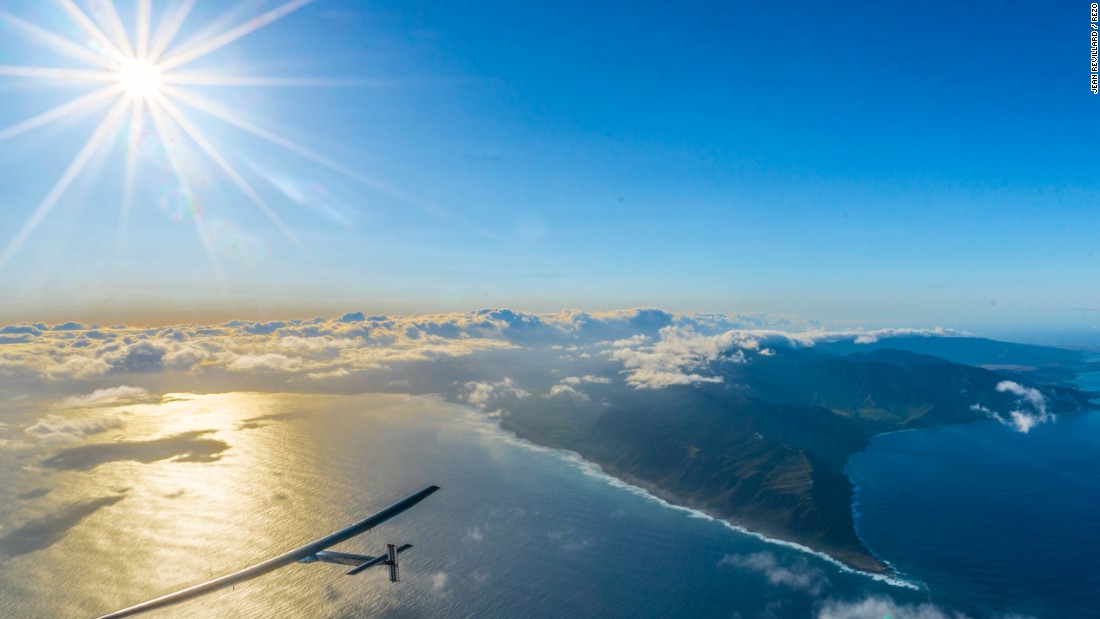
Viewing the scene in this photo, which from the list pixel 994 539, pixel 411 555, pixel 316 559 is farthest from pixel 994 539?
pixel 316 559

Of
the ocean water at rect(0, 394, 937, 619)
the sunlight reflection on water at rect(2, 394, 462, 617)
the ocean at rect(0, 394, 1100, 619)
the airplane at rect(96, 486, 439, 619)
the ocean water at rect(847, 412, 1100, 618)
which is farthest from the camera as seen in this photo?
the ocean water at rect(847, 412, 1100, 618)

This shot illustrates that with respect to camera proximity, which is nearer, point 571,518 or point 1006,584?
point 1006,584

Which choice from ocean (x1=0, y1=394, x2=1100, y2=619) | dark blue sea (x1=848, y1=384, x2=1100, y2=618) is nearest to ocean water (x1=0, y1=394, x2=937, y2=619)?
ocean (x1=0, y1=394, x2=1100, y2=619)

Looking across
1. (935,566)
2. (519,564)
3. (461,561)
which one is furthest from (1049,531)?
(461,561)

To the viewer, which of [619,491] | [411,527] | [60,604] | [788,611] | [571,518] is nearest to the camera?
[60,604]

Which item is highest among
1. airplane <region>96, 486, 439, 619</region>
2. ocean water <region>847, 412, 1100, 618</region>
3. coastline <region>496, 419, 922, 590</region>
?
airplane <region>96, 486, 439, 619</region>

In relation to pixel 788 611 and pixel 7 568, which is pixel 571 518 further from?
pixel 7 568

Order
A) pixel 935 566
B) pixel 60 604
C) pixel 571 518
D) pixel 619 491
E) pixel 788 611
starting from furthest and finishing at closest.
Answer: pixel 619 491, pixel 571 518, pixel 935 566, pixel 788 611, pixel 60 604

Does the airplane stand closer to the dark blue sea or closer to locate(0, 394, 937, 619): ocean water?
locate(0, 394, 937, 619): ocean water

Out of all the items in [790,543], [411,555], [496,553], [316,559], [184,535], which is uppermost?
[316,559]

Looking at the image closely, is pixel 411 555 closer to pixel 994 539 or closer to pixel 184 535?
pixel 184 535

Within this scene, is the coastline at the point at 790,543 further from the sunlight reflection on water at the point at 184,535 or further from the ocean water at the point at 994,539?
the sunlight reflection on water at the point at 184,535
